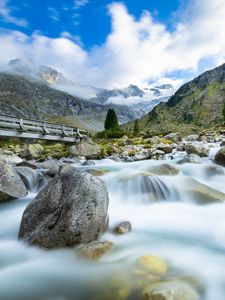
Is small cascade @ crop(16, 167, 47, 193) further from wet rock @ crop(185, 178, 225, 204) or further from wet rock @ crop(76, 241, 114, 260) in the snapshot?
wet rock @ crop(76, 241, 114, 260)

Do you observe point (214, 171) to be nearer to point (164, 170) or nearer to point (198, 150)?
point (164, 170)

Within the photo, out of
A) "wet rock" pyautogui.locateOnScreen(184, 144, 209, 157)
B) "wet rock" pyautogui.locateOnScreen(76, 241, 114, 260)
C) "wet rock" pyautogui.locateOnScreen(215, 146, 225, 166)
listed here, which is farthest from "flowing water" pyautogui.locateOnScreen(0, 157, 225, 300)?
"wet rock" pyautogui.locateOnScreen(184, 144, 209, 157)

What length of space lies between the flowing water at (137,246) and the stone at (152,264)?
0.16 meters

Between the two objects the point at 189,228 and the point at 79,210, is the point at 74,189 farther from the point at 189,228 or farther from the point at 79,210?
the point at 189,228

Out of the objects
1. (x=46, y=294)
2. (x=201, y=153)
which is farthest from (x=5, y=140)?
(x=46, y=294)

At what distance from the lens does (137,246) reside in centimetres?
730

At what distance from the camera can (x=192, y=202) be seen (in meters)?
10.6

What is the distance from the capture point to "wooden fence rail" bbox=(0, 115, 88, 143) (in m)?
22.8

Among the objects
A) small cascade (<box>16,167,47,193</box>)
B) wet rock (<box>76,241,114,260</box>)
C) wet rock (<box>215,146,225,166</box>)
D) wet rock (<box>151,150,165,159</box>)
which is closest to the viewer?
wet rock (<box>76,241,114,260</box>)

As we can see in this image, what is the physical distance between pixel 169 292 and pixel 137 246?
2.74 meters

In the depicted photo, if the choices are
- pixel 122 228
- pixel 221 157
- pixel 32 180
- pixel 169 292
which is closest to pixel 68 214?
pixel 122 228

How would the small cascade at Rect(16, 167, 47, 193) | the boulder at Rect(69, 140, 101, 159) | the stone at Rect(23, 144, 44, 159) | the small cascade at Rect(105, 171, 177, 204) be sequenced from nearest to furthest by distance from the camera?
the small cascade at Rect(105, 171, 177, 204) → the small cascade at Rect(16, 167, 47, 193) → the boulder at Rect(69, 140, 101, 159) → the stone at Rect(23, 144, 44, 159)

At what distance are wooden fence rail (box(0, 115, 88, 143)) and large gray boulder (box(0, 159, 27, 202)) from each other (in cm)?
1072

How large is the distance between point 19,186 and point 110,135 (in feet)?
131
